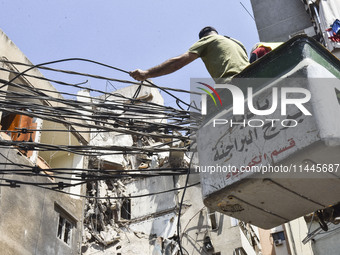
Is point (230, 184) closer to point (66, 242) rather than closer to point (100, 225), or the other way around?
point (66, 242)

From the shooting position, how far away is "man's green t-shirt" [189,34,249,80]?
222 inches

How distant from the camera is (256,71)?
5195 mm

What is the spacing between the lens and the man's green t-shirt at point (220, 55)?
565 centimetres

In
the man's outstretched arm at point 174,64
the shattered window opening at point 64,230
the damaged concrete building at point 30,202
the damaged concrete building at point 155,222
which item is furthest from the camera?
the damaged concrete building at point 155,222

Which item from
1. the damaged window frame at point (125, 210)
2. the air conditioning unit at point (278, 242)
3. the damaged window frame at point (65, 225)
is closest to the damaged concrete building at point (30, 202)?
the damaged window frame at point (65, 225)

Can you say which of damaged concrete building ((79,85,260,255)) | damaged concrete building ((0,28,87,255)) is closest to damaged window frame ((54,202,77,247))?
damaged concrete building ((0,28,87,255))

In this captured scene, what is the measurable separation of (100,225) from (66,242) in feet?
37.5

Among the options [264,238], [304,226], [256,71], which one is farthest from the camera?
Answer: [264,238]

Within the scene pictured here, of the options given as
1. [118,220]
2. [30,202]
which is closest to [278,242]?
[118,220]

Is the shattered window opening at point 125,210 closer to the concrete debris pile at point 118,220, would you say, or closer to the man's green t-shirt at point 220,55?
the concrete debris pile at point 118,220

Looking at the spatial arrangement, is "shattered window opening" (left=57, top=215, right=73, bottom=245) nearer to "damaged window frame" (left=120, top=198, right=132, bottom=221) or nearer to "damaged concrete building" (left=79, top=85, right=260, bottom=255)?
"damaged concrete building" (left=79, top=85, right=260, bottom=255)

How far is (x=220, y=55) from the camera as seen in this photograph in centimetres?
578

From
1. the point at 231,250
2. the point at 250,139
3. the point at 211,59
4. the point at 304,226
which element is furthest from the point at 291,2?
the point at 250,139

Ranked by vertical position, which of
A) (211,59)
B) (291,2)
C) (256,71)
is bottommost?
(256,71)
